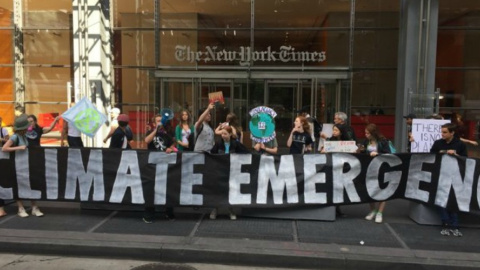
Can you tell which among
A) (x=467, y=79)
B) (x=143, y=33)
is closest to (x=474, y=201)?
(x=467, y=79)

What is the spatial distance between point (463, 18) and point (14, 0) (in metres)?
15.9

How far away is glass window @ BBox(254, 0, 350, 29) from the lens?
14984mm

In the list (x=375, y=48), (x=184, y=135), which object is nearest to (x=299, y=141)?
(x=184, y=135)

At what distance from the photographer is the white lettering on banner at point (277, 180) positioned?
652 centimetres

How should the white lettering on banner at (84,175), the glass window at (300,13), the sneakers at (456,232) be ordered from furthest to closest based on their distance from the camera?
the glass window at (300,13) → the white lettering on banner at (84,175) → the sneakers at (456,232)

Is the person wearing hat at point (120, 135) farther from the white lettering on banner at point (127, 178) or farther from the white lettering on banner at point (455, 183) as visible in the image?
the white lettering on banner at point (455, 183)

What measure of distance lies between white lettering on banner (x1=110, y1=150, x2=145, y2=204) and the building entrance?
25.6ft

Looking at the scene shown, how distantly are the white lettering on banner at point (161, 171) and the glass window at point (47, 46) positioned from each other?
11.2 meters

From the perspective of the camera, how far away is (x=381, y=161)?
650 cm

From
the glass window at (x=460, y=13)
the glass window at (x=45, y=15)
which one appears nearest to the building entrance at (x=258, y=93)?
the glass window at (x=460, y=13)

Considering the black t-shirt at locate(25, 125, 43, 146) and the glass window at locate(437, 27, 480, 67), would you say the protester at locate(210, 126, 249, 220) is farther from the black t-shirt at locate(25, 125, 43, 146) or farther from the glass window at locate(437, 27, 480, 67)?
the glass window at locate(437, 27, 480, 67)

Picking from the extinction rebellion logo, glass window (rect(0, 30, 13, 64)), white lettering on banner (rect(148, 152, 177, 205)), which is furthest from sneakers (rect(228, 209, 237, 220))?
glass window (rect(0, 30, 13, 64))

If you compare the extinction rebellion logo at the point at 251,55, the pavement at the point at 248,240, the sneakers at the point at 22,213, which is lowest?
the pavement at the point at 248,240

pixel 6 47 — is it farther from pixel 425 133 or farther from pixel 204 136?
pixel 425 133
